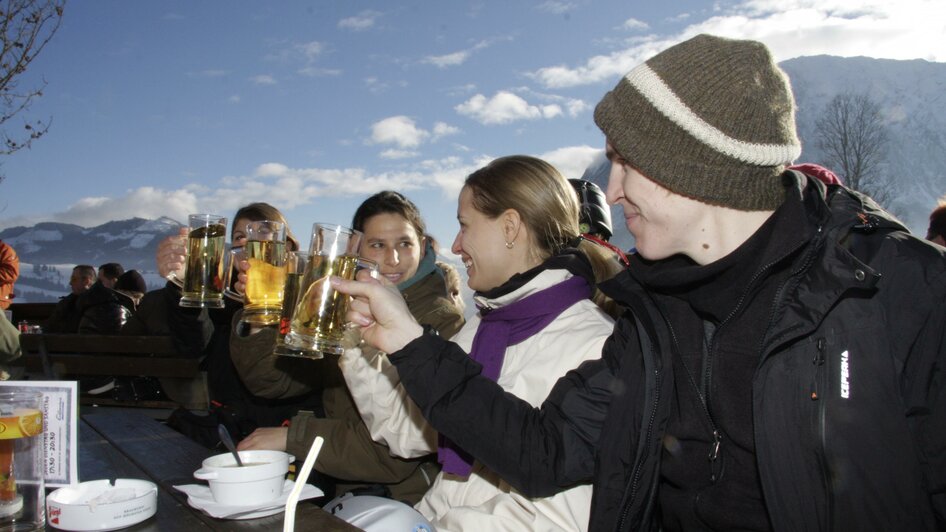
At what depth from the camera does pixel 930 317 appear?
1.16 metres

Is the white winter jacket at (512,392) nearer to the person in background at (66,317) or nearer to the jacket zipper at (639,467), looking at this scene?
the jacket zipper at (639,467)

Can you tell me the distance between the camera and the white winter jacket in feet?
5.55

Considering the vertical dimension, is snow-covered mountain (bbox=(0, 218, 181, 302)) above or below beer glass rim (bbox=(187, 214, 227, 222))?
below

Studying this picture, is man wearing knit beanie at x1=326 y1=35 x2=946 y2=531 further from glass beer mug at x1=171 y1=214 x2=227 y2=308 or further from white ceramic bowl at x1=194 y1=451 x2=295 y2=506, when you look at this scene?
glass beer mug at x1=171 y1=214 x2=227 y2=308

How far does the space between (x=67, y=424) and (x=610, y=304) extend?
1.49 m

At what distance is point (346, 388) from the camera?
273 cm

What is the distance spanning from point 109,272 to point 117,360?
235 inches

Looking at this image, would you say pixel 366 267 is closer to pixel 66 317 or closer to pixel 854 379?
pixel 854 379

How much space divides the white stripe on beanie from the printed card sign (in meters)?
1.37

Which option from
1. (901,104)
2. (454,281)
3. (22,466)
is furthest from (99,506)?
(901,104)

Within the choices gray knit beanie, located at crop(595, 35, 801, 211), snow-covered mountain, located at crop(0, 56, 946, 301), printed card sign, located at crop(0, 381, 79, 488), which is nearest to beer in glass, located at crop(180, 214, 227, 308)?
printed card sign, located at crop(0, 381, 79, 488)

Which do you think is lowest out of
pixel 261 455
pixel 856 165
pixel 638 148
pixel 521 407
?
pixel 261 455

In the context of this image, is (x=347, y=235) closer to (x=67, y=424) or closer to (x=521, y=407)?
(x=521, y=407)

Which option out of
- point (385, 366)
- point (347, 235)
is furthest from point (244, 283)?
point (347, 235)
